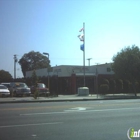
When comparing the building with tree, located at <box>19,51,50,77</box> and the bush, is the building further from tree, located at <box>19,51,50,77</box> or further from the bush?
tree, located at <box>19,51,50,77</box>

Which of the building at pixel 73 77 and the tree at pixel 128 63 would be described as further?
the building at pixel 73 77

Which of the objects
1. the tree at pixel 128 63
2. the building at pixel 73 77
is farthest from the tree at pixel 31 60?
the tree at pixel 128 63

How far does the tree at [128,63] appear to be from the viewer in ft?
120

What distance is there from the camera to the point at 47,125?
1112cm

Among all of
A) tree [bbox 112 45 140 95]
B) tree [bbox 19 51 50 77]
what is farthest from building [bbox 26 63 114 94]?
tree [bbox 19 51 50 77]

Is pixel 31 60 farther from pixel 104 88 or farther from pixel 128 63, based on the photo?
pixel 128 63

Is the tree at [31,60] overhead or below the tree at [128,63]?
overhead

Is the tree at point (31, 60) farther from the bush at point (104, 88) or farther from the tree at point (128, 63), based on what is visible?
the tree at point (128, 63)

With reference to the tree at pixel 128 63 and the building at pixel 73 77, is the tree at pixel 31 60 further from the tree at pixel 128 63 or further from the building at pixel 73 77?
the tree at pixel 128 63

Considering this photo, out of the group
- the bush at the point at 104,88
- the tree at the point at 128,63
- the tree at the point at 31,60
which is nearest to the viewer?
the tree at the point at 128,63

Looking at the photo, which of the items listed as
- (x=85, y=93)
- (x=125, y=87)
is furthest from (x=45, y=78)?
(x=125, y=87)

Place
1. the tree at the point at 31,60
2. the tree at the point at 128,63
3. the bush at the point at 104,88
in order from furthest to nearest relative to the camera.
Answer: the tree at the point at 31,60 < the bush at the point at 104,88 < the tree at the point at 128,63

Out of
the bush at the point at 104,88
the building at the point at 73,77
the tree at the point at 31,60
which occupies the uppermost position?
the tree at the point at 31,60

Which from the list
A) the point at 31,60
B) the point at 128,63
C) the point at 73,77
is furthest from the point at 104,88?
the point at 31,60
